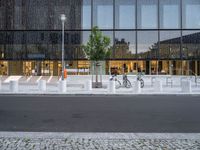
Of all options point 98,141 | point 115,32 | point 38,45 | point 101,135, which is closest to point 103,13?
point 115,32

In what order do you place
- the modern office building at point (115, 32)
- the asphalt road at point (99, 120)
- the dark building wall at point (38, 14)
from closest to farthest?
the asphalt road at point (99, 120), the modern office building at point (115, 32), the dark building wall at point (38, 14)

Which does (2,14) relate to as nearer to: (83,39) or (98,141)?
(83,39)

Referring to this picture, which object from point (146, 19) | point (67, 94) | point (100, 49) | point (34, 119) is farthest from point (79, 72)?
point (34, 119)

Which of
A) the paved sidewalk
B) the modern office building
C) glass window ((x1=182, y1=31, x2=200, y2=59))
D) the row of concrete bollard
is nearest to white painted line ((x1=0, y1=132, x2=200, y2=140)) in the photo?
the paved sidewalk

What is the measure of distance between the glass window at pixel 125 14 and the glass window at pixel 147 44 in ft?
6.26

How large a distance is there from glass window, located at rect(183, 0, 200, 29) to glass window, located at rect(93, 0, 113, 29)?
9880 millimetres

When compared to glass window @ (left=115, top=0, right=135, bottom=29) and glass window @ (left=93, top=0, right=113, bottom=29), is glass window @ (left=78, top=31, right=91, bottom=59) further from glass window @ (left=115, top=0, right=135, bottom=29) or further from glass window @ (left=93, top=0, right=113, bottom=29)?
glass window @ (left=115, top=0, right=135, bottom=29)

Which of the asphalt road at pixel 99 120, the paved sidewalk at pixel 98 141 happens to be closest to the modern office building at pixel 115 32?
the asphalt road at pixel 99 120

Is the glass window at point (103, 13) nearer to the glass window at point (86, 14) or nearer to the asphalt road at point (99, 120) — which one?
the glass window at point (86, 14)

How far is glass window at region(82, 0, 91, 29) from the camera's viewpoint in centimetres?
4481

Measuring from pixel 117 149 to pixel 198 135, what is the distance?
8.47 feet

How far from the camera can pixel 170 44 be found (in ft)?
145

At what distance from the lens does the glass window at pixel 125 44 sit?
145ft

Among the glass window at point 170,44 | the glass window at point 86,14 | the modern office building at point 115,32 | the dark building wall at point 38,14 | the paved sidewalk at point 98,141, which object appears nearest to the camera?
the paved sidewalk at point 98,141
